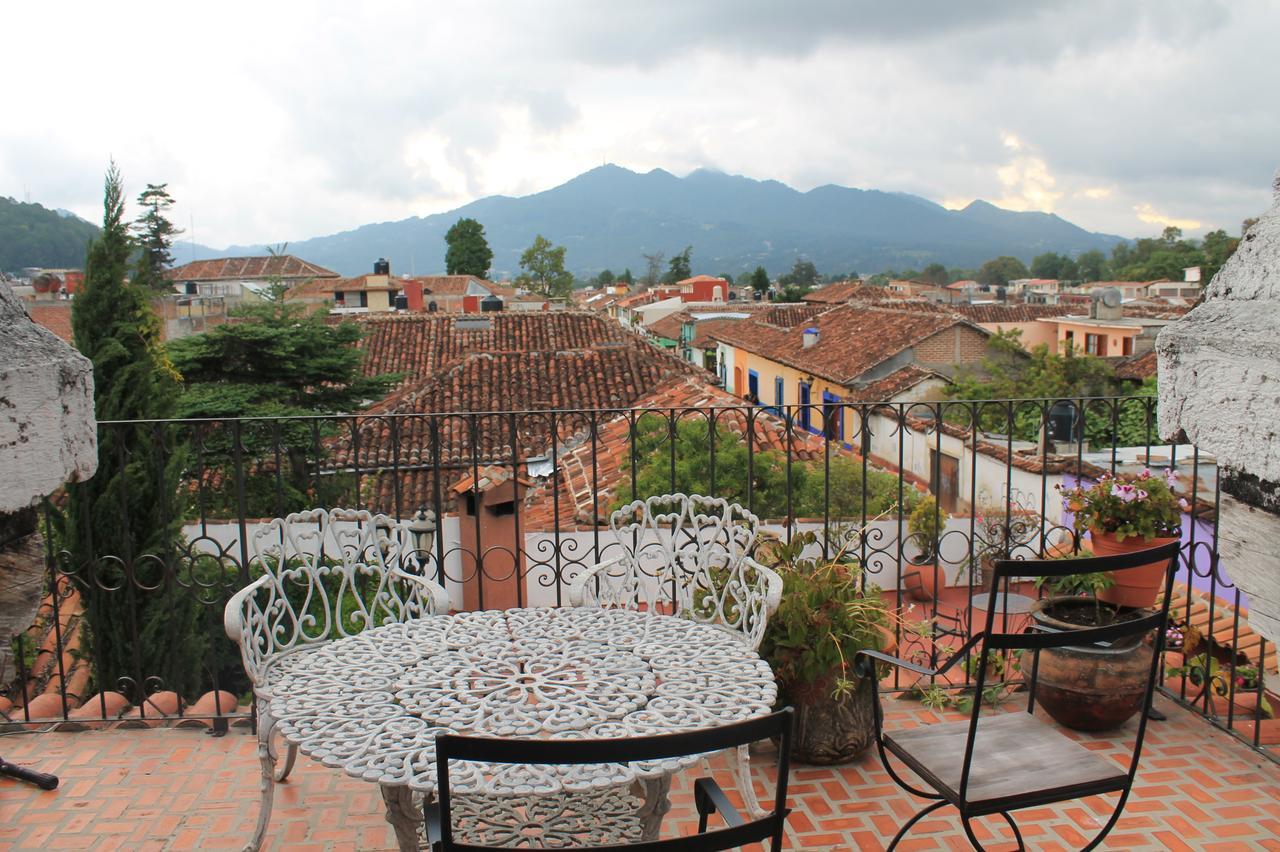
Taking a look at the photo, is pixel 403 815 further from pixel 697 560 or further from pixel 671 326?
pixel 671 326

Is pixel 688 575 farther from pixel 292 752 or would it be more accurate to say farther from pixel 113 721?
pixel 113 721

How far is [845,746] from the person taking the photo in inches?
153

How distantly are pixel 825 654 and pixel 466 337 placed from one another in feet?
72.0

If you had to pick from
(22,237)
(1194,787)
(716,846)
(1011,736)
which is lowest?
(1194,787)

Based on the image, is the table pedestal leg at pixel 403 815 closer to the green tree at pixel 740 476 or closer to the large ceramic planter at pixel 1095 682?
the large ceramic planter at pixel 1095 682

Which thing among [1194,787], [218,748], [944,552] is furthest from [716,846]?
[944,552]

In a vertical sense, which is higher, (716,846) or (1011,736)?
(716,846)

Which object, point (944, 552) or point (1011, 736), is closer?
point (1011, 736)

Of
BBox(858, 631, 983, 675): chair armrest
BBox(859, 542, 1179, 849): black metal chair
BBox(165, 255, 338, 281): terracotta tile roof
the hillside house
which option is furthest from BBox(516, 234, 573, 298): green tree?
BBox(859, 542, 1179, 849): black metal chair

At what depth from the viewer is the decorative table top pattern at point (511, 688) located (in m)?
2.47

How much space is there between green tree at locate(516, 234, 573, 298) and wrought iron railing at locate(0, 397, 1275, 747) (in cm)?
5592

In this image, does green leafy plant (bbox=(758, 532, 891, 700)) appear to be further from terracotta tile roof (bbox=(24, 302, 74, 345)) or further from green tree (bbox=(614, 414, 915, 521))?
terracotta tile roof (bbox=(24, 302, 74, 345))

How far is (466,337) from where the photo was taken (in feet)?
81.5

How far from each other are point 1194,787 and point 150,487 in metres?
7.29
